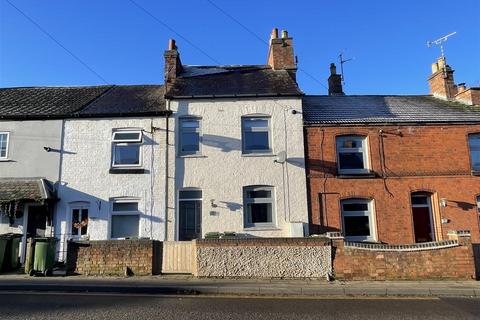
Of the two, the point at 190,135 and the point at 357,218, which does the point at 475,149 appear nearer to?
the point at 357,218

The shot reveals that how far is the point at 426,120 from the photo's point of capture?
1702 cm

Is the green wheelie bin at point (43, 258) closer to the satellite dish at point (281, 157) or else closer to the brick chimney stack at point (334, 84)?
the satellite dish at point (281, 157)

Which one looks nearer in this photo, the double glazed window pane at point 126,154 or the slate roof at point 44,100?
the double glazed window pane at point 126,154

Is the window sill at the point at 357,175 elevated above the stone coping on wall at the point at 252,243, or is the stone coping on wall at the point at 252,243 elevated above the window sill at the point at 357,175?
the window sill at the point at 357,175

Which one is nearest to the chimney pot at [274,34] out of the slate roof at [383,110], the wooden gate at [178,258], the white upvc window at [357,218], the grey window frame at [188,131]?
the slate roof at [383,110]

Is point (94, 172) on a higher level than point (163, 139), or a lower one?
lower

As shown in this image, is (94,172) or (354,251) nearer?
(354,251)

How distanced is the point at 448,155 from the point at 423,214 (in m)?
2.66

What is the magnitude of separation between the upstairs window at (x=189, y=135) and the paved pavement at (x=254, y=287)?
6534 millimetres

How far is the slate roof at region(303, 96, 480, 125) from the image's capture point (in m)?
17.1

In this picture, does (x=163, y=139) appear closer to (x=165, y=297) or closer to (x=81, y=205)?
(x=81, y=205)

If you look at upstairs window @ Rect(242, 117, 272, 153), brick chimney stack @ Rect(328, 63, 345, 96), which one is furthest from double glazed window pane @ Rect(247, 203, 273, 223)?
A: brick chimney stack @ Rect(328, 63, 345, 96)

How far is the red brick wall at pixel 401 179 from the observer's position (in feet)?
51.9

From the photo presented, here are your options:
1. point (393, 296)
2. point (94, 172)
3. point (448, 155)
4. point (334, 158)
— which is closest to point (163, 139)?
point (94, 172)
